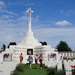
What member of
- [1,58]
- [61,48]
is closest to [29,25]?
[1,58]

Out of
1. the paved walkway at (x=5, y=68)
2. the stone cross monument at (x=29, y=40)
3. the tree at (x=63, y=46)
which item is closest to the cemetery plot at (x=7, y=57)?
the stone cross monument at (x=29, y=40)

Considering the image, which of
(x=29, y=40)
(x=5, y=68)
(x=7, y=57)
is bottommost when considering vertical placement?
(x=5, y=68)

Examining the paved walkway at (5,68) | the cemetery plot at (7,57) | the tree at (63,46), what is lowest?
the paved walkway at (5,68)

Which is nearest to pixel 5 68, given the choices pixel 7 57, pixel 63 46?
pixel 7 57

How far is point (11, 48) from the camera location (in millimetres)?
29391

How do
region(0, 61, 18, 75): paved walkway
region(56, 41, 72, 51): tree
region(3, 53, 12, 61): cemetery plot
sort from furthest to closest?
region(56, 41, 72, 51): tree → region(3, 53, 12, 61): cemetery plot → region(0, 61, 18, 75): paved walkway

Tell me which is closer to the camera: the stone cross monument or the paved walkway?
the paved walkway

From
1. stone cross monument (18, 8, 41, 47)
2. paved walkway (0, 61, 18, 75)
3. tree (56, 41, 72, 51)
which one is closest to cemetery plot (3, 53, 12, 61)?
stone cross monument (18, 8, 41, 47)

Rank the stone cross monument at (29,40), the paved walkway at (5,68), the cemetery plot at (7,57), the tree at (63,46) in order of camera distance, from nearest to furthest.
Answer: the paved walkway at (5,68), the cemetery plot at (7,57), the stone cross monument at (29,40), the tree at (63,46)

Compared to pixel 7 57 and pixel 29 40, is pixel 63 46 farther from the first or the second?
pixel 7 57

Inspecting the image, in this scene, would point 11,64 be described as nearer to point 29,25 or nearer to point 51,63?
point 51,63

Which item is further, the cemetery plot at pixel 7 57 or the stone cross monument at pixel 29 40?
the stone cross monument at pixel 29 40

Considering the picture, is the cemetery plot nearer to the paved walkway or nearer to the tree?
the paved walkway

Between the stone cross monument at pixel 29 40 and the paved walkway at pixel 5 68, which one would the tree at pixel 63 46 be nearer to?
the stone cross monument at pixel 29 40
